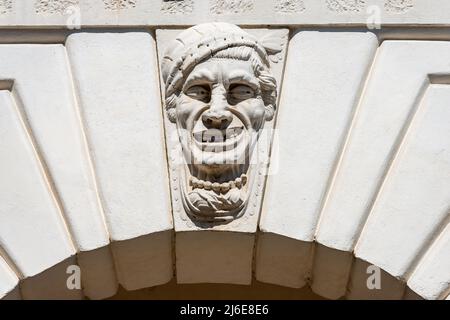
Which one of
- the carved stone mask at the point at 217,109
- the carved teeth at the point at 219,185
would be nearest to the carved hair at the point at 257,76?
the carved stone mask at the point at 217,109

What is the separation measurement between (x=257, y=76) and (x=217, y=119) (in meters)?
0.25

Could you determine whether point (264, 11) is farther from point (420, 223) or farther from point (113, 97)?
point (420, 223)

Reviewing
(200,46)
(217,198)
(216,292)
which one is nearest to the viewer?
(217,198)

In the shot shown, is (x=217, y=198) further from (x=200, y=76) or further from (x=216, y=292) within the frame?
(x=216, y=292)

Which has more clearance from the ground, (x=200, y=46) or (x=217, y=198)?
(x=200, y=46)

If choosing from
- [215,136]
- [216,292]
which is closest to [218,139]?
[215,136]

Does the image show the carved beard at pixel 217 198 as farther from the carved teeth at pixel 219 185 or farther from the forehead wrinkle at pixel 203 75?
the forehead wrinkle at pixel 203 75

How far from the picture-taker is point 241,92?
4699 millimetres

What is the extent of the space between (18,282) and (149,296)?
0.68 m

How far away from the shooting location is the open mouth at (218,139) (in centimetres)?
462

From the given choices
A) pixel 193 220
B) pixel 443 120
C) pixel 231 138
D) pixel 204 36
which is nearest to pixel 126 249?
pixel 193 220

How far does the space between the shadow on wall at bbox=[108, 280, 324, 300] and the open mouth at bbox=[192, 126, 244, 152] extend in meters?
0.73

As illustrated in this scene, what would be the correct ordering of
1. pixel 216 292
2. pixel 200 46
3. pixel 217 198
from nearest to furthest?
1. pixel 217 198
2. pixel 200 46
3. pixel 216 292

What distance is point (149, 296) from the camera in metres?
5.09
